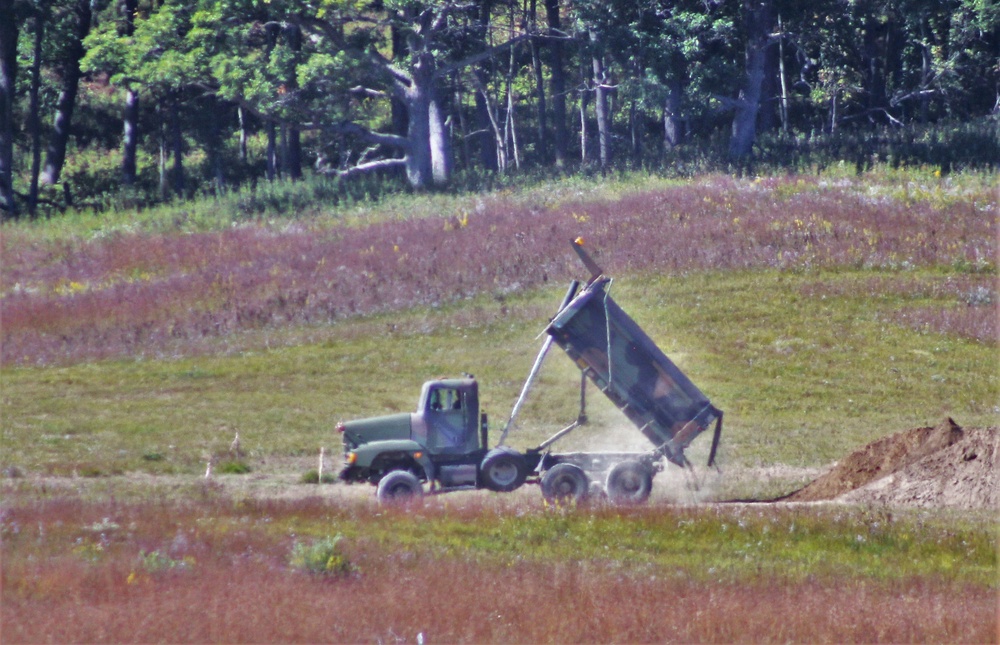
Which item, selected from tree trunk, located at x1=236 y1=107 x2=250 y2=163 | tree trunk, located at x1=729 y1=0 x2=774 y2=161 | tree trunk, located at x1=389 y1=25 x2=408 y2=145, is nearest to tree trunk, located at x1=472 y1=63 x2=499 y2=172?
tree trunk, located at x1=389 y1=25 x2=408 y2=145

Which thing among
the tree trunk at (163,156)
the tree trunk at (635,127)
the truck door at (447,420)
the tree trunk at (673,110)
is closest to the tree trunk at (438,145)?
the tree trunk at (635,127)

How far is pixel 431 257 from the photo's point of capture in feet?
97.0

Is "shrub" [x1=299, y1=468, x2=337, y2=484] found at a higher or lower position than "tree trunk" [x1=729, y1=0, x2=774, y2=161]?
lower

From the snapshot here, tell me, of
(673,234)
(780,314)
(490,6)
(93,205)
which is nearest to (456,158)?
(490,6)

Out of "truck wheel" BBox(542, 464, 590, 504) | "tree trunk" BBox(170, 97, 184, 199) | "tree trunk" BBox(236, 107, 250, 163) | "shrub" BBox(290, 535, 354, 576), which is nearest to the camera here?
"shrub" BBox(290, 535, 354, 576)

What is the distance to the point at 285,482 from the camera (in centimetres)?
1623

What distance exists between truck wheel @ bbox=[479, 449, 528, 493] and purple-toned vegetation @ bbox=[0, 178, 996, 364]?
498 inches

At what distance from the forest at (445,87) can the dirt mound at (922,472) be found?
22590 mm

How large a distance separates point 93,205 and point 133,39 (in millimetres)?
8797

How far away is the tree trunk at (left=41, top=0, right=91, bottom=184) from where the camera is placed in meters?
47.5

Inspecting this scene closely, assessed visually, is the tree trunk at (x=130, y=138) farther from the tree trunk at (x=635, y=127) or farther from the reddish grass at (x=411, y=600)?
the reddish grass at (x=411, y=600)

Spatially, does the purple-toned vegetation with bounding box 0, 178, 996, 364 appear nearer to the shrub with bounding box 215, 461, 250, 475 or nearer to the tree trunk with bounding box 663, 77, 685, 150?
the tree trunk with bounding box 663, 77, 685, 150

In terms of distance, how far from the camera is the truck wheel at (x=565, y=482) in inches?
571

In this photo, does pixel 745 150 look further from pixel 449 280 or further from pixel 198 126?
pixel 198 126
